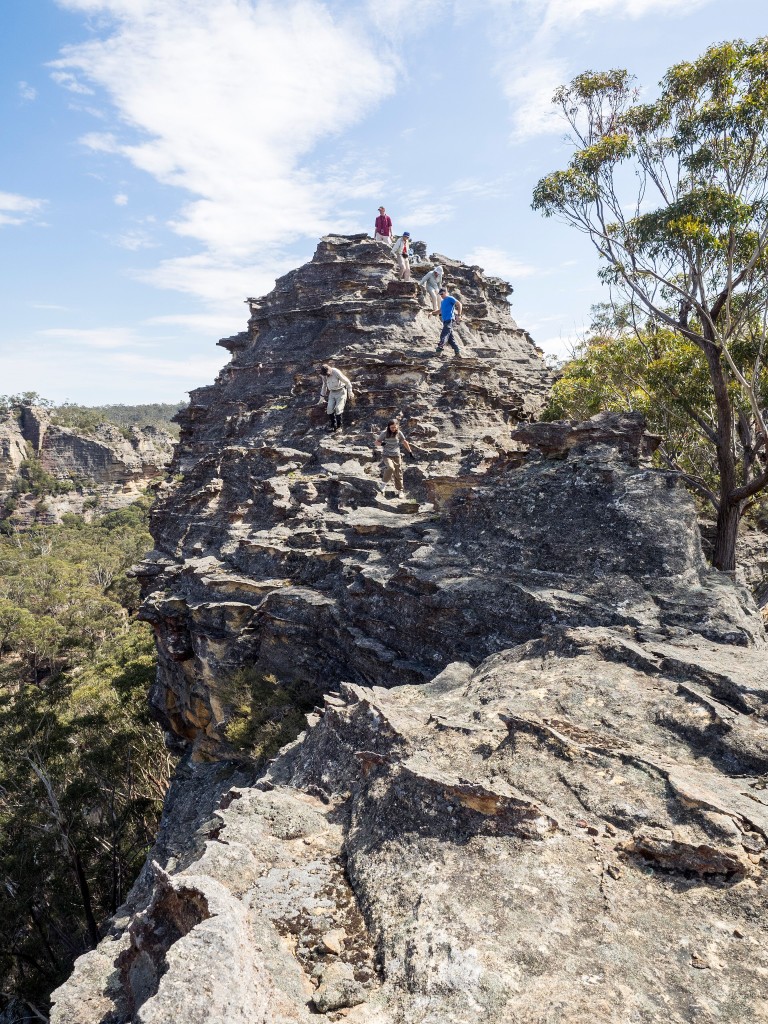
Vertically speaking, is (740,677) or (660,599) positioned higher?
(660,599)

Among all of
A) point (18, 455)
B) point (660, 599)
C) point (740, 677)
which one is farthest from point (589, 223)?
point (18, 455)

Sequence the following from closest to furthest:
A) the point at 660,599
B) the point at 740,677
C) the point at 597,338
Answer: the point at 740,677 < the point at 660,599 < the point at 597,338

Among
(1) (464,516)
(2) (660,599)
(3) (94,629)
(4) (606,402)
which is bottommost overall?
(3) (94,629)

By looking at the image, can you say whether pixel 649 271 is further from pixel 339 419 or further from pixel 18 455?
pixel 18 455

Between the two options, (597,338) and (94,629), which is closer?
(597,338)

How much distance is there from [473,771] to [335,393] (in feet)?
52.2

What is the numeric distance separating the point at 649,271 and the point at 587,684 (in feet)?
40.0

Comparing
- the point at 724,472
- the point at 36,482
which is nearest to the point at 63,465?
the point at 36,482

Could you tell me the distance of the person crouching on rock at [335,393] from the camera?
2005 cm

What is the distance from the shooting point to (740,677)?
689cm

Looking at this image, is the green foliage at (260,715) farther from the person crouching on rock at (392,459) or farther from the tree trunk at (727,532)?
the tree trunk at (727,532)

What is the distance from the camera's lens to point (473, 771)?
6.18 m

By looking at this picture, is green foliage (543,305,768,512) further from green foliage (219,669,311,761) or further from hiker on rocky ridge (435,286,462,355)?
green foliage (219,669,311,761)

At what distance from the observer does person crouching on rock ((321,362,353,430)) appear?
2005 centimetres
